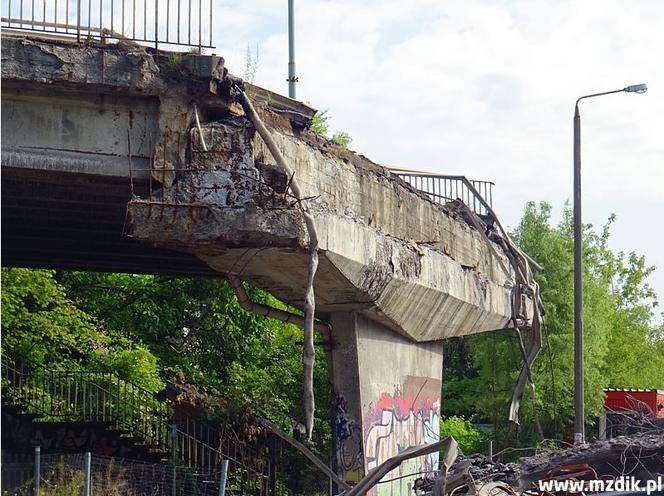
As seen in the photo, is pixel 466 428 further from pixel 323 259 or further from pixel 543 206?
pixel 323 259

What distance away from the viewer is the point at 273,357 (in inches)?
1183

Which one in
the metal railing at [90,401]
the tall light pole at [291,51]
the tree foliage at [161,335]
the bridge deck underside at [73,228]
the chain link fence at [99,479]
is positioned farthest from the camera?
the tall light pole at [291,51]

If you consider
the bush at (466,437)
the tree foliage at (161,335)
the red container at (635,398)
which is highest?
the tree foliage at (161,335)

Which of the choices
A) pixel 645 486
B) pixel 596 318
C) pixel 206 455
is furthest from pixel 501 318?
pixel 596 318

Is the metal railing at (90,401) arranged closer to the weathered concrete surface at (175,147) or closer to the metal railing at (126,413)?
the metal railing at (126,413)

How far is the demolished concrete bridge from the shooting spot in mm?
13305

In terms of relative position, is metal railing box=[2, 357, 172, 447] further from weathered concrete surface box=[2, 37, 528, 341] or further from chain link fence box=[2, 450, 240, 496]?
weathered concrete surface box=[2, 37, 528, 341]

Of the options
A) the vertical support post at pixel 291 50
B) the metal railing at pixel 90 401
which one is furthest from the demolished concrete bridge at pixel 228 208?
the vertical support post at pixel 291 50

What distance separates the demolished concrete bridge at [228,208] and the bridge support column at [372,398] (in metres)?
0.03

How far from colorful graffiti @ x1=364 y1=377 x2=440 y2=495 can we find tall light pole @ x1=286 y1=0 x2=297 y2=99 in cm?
770

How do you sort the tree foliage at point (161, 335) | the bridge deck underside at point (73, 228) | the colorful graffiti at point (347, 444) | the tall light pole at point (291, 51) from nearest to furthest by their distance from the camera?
the bridge deck underside at point (73, 228) → the colorful graffiti at point (347, 444) → the tree foliage at point (161, 335) → the tall light pole at point (291, 51)

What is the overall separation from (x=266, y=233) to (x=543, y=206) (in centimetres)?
3003

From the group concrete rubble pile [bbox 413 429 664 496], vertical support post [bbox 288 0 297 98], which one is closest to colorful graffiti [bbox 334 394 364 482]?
concrete rubble pile [bbox 413 429 664 496]
